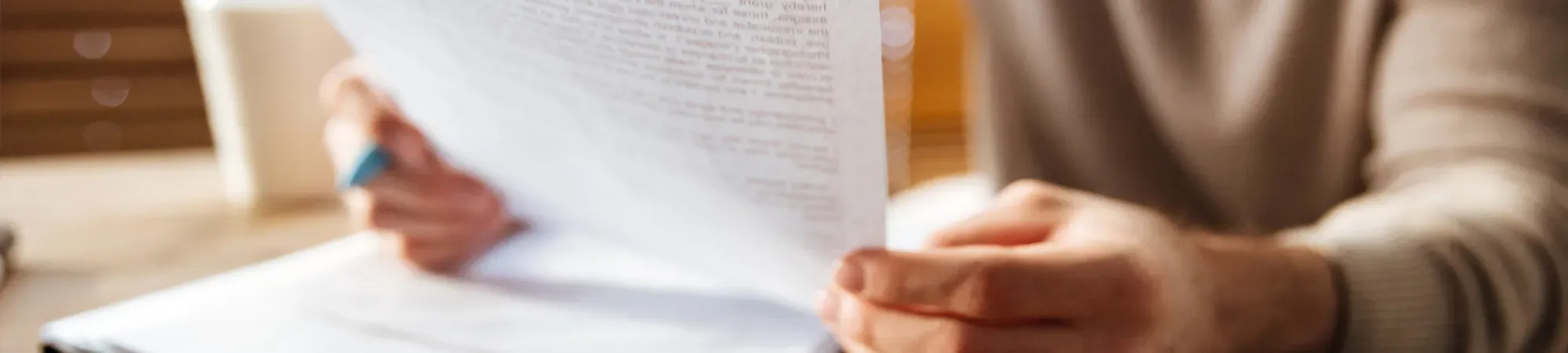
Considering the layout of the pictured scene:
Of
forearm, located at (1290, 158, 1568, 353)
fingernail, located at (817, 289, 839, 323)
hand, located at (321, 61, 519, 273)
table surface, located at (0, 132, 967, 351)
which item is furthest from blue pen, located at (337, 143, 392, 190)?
forearm, located at (1290, 158, 1568, 353)

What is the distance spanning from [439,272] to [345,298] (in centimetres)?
5

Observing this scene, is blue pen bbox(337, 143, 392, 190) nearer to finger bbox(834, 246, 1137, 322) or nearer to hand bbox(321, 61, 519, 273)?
hand bbox(321, 61, 519, 273)

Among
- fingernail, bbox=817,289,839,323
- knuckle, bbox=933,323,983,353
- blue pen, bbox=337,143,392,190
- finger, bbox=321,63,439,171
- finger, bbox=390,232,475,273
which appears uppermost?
finger, bbox=321,63,439,171

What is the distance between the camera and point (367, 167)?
436mm

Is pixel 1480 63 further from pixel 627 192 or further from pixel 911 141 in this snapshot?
pixel 911 141

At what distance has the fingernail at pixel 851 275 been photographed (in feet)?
0.83

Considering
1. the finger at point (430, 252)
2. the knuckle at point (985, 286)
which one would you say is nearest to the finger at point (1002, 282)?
the knuckle at point (985, 286)

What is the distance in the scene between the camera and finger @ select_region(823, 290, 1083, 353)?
245 millimetres

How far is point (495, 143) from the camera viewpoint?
378 millimetres

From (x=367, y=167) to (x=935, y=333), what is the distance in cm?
31

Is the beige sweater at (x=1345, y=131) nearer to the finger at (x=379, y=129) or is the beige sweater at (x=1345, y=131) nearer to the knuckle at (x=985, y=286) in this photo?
the knuckle at (x=985, y=286)

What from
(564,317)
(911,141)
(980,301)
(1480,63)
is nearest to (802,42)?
(980,301)

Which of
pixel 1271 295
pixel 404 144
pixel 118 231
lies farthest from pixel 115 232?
pixel 1271 295

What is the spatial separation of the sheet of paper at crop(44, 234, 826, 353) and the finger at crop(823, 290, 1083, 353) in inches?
2.0
